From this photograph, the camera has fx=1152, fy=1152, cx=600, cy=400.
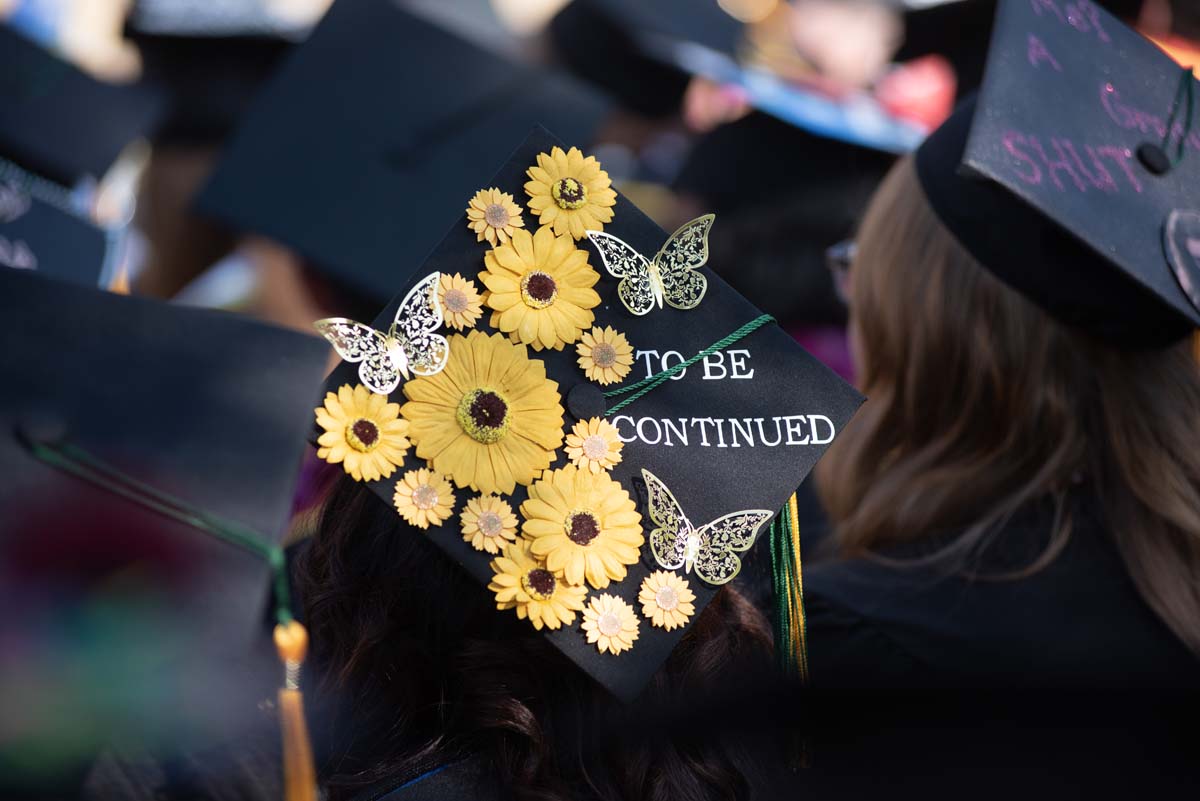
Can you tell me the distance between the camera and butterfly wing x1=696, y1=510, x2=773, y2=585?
1172 mm

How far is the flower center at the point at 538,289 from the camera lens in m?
1.14

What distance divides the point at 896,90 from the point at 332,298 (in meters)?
2.27

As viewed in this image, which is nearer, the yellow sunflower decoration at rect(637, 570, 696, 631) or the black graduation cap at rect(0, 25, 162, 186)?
the yellow sunflower decoration at rect(637, 570, 696, 631)

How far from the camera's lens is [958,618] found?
1582 mm

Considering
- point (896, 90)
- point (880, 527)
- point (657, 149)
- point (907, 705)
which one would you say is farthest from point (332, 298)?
point (657, 149)

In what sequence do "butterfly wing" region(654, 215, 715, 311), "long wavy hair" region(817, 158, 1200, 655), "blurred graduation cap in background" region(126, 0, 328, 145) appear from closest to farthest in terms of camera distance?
"butterfly wing" region(654, 215, 715, 311) → "long wavy hair" region(817, 158, 1200, 655) → "blurred graduation cap in background" region(126, 0, 328, 145)

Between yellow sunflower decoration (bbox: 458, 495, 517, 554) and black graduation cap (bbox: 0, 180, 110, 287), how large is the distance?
126 cm

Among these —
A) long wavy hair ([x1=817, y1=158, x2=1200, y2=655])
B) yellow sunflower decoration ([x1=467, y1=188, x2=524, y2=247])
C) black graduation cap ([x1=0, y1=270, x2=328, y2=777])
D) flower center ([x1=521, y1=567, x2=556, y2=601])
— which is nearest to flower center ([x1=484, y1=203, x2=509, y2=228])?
yellow sunflower decoration ([x1=467, y1=188, x2=524, y2=247])

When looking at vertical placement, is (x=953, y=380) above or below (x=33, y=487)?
below

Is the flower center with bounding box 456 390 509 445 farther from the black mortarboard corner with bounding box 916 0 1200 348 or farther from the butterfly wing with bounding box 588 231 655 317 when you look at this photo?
the black mortarboard corner with bounding box 916 0 1200 348

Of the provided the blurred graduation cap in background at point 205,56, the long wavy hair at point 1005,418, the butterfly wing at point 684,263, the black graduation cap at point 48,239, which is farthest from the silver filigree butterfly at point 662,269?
the blurred graduation cap in background at point 205,56

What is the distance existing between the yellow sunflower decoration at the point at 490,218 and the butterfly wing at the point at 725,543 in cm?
36

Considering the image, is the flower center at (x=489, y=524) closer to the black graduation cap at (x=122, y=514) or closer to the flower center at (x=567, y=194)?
the black graduation cap at (x=122, y=514)

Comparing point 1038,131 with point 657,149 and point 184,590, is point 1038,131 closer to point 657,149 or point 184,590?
point 184,590
